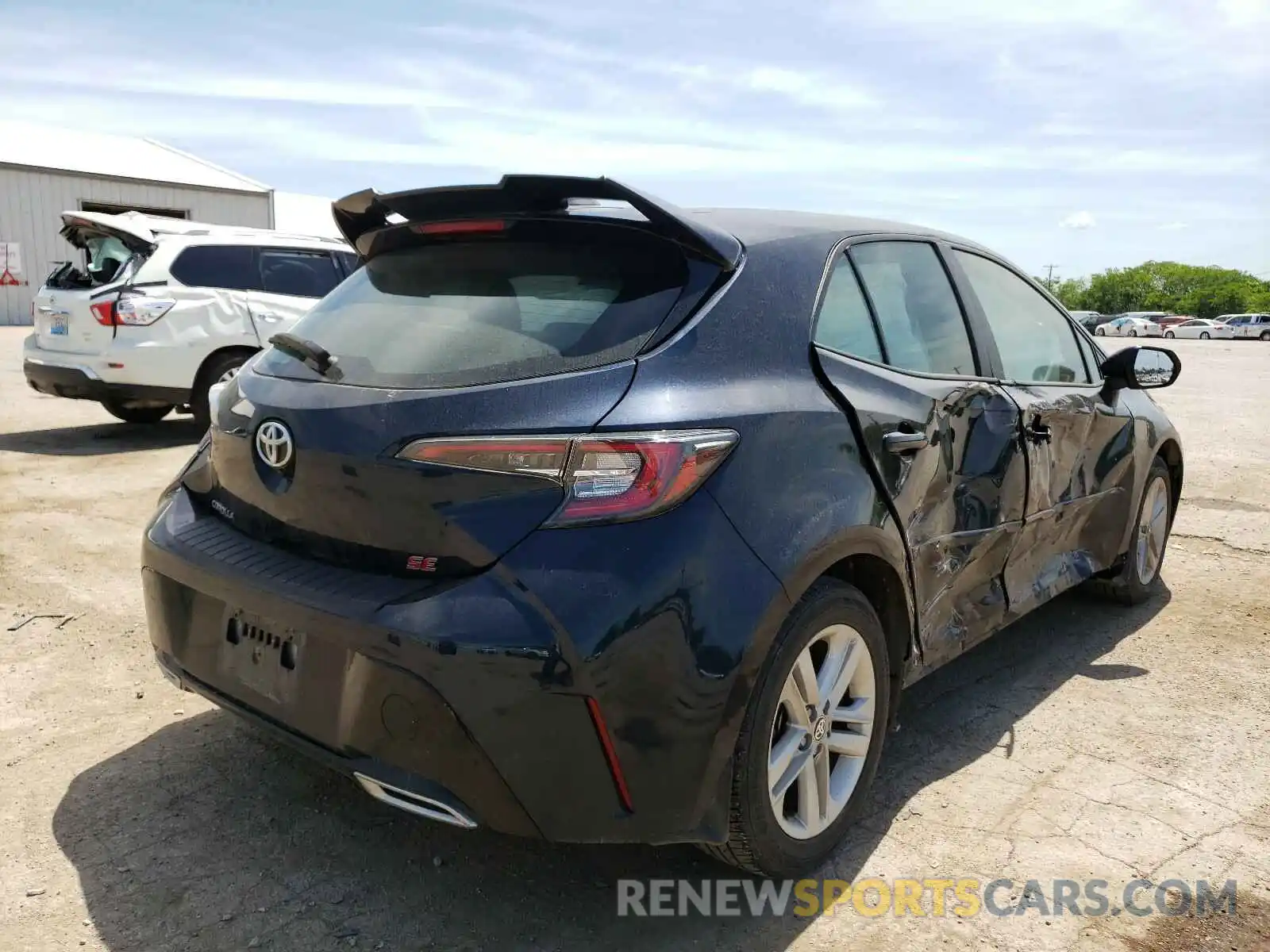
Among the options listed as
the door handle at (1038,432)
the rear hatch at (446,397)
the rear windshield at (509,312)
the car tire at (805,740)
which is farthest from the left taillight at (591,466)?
the door handle at (1038,432)

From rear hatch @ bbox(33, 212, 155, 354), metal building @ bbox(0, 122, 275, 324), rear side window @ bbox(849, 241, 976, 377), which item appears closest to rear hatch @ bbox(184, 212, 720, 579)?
rear side window @ bbox(849, 241, 976, 377)

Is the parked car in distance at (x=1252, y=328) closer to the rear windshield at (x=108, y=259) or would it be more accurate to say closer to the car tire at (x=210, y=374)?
the car tire at (x=210, y=374)

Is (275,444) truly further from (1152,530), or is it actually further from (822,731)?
(1152,530)

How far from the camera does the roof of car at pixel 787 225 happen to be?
2.65 meters

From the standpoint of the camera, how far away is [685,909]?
2.42 m

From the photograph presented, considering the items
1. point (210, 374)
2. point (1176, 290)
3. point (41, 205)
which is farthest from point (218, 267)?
point (1176, 290)

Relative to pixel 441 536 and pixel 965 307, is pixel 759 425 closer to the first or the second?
pixel 441 536

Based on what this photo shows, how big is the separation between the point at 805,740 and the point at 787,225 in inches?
54.2

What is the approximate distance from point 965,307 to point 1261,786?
1716mm

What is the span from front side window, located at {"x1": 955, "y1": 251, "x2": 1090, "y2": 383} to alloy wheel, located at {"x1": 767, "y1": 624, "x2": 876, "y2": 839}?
139 cm

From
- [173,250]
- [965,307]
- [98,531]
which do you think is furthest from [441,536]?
[173,250]

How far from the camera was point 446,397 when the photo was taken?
213cm

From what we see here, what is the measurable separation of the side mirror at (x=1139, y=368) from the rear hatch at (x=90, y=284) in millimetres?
7070

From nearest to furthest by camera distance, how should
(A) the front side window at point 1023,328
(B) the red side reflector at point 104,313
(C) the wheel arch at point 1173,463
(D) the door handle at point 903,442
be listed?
(D) the door handle at point 903,442 < (A) the front side window at point 1023,328 < (C) the wheel arch at point 1173,463 < (B) the red side reflector at point 104,313
